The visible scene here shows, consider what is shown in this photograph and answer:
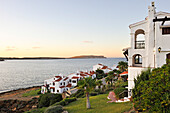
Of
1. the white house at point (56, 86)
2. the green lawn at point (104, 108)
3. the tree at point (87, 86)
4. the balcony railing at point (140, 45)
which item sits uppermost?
the balcony railing at point (140, 45)

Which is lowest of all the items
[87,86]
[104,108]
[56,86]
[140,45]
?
[56,86]

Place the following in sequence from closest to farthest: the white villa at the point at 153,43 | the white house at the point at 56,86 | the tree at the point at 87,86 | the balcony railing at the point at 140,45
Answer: the white villa at the point at 153,43
the tree at the point at 87,86
the balcony railing at the point at 140,45
the white house at the point at 56,86

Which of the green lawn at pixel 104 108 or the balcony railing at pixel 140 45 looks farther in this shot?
the balcony railing at pixel 140 45

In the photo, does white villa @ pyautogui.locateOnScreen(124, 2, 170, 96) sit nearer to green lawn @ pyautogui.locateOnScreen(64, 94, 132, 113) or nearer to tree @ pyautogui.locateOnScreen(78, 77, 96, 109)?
green lawn @ pyautogui.locateOnScreen(64, 94, 132, 113)

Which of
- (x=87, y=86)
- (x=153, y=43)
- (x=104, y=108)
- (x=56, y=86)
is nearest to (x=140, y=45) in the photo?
(x=153, y=43)

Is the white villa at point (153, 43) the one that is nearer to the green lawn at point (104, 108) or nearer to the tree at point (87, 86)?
the green lawn at point (104, 108)

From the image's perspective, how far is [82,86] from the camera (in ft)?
51.8

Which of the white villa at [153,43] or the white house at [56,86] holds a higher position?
the white villa at [153,43]

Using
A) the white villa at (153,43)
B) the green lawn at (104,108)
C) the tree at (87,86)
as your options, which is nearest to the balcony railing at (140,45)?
the white villa at (153,43)

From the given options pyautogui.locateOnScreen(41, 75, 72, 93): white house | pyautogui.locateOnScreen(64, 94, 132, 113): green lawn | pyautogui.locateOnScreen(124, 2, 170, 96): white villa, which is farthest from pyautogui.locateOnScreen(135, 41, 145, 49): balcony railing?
pyautogui.locateOnScreen(41, 75, 72, 93): white house

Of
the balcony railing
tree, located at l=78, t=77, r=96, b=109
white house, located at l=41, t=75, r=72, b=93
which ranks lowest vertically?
white house, located at l=41, t=75, r=72, b=93

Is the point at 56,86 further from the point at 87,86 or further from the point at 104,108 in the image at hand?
the point at 104,108

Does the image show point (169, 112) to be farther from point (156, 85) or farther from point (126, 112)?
point (126, 112)

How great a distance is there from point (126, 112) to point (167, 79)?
5.96m
